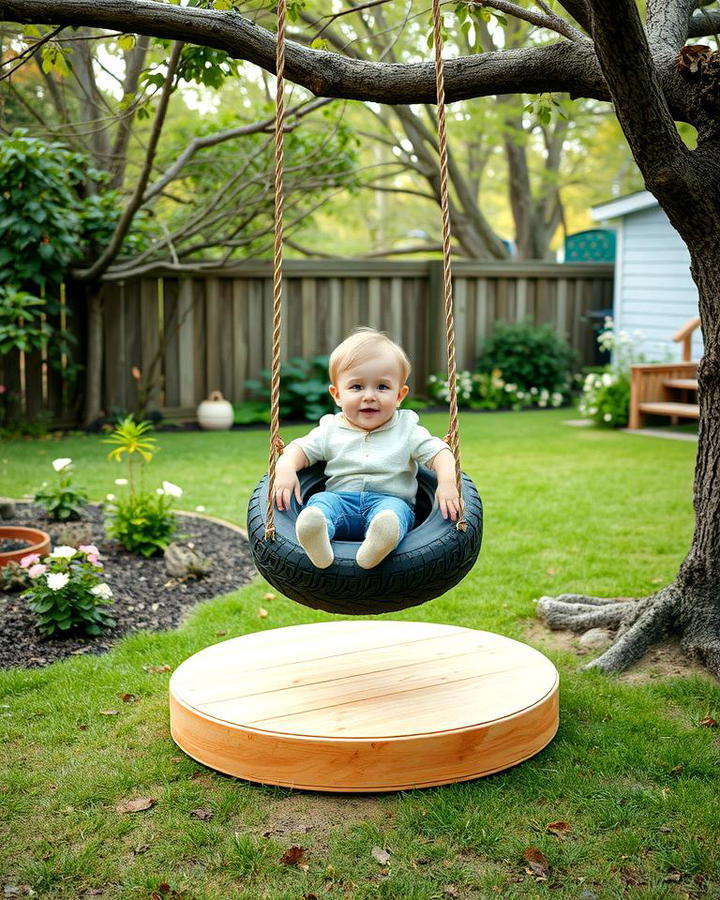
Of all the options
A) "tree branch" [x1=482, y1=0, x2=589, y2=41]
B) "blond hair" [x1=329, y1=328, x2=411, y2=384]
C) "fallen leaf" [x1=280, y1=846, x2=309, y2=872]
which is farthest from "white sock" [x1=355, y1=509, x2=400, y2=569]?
"tree branch" [x1=482, y1=0, x2=589, y2=41]

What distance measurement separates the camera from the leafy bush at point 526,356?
1268 cm

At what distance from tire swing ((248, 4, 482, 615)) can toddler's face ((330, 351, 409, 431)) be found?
416mm

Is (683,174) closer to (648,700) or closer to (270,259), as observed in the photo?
(648,700)

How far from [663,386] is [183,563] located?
7.21 m

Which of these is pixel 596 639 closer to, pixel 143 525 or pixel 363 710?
pixel 363 710

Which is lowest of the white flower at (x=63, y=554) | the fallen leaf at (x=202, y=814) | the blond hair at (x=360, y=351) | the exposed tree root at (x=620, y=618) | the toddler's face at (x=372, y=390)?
the fallen leaf at (x=202, y=814)

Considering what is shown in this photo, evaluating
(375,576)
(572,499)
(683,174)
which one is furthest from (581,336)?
(375,576)

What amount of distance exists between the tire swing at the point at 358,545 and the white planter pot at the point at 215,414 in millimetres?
7533

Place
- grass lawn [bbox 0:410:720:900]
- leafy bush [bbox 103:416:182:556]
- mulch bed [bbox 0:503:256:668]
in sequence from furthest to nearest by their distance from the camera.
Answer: leafy bush [bbox 103:416:182:556], mulch bed [bbox 0:503:256:668], grass lawn [bbox 0:410:720:900]

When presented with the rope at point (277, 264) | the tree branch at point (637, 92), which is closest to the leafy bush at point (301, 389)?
the tree branch at point (637, 92)

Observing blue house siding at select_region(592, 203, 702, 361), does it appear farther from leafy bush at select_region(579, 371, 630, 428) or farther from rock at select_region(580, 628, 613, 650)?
rock at select_region(580, 628, 613, 650)

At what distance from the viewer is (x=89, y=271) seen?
980 centimetres

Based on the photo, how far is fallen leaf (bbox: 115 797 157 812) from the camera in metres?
3.07

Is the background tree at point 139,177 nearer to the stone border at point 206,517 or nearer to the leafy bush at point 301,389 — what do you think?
the leafy bush at point 301,389
